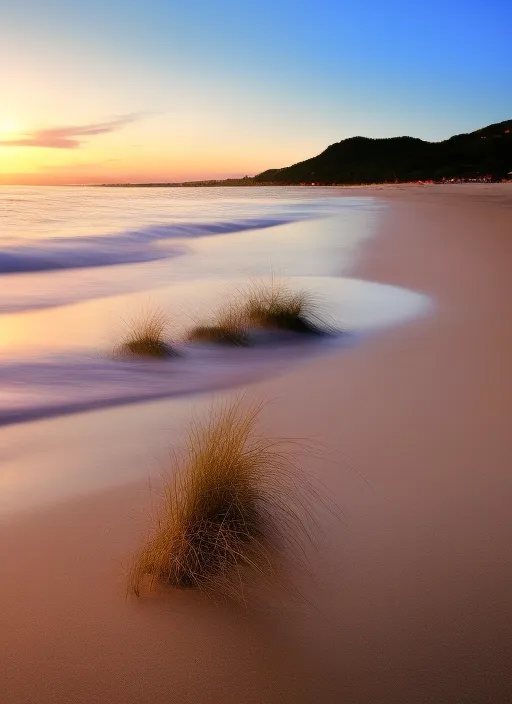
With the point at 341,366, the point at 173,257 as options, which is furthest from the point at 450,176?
the point at 341,366

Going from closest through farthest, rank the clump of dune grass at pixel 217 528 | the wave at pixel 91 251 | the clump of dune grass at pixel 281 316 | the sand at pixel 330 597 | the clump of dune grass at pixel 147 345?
the sand at pixel 330 597 → the clump of dune grass at pixel 217 528 → the clump of dune grass at pixel 147 345 → the clump of dune grass at pixel 281 316 → the wave at pixel 91 251

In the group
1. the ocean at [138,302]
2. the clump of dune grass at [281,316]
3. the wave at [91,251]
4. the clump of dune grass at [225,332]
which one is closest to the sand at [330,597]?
the ocean at [138,302]

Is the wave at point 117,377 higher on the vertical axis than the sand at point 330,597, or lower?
lower

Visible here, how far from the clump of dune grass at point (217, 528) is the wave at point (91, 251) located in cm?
1527

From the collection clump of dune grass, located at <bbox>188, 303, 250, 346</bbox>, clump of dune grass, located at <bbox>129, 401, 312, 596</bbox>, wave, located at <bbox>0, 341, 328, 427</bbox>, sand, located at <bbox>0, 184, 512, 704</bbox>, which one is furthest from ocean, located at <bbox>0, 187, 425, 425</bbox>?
clump of dune grass, located at <bbox>129, 401, 312, 596</bbox>

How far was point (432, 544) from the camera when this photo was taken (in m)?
3.24

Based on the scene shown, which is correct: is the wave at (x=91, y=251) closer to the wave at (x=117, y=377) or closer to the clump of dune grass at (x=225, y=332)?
the clump of dune grass at (x=225, y=332)

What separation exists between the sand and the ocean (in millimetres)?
1226

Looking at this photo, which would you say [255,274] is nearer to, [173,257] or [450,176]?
[173,257]

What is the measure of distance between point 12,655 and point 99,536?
86 centimetres

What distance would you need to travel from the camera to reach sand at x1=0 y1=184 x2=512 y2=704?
2.39 m

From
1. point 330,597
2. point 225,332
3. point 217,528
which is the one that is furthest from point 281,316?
point 330,597

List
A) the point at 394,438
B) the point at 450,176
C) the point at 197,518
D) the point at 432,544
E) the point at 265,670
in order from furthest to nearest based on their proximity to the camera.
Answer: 1. the point at 450,176
2. the point at 394,438
3. the point at 432,544
4. the point at 197,518
5. the point at 265,670

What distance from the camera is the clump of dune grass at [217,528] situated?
282 centimetres
